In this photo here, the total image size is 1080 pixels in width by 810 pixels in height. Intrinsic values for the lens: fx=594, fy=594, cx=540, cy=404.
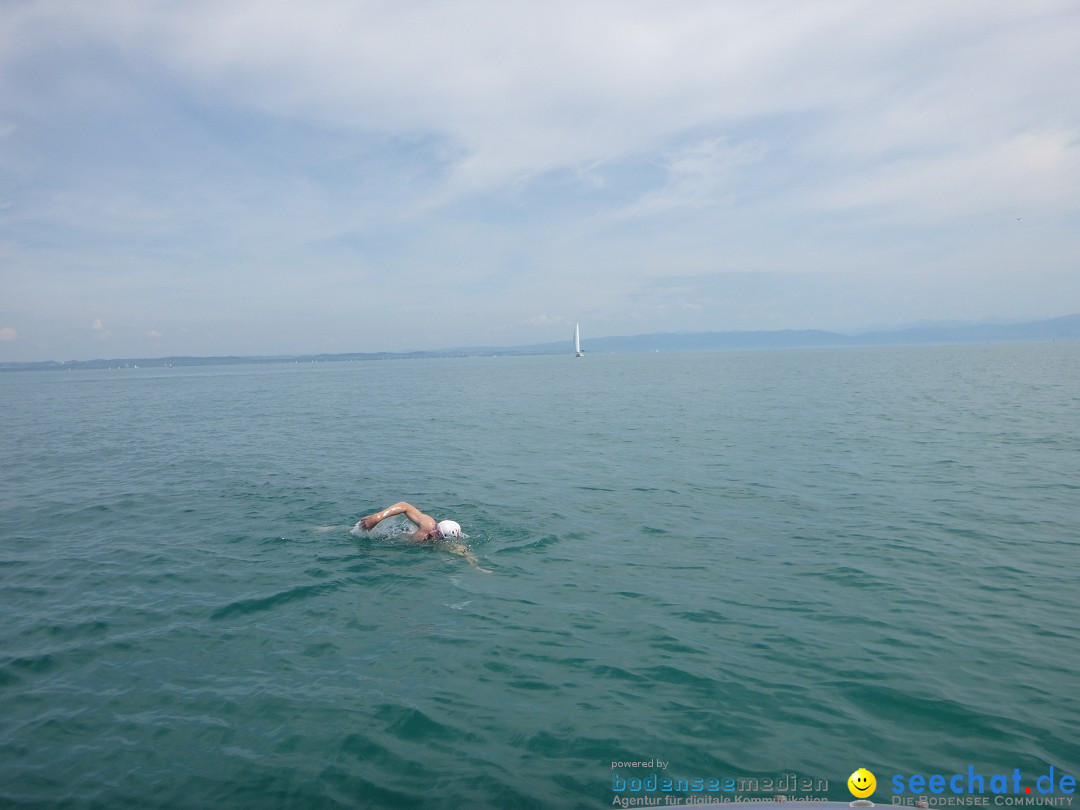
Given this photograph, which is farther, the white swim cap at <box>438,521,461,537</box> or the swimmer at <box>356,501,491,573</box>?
the white swim cap at <box>438,521,461,537</box>

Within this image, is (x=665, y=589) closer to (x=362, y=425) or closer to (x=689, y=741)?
(x=689, y=741)

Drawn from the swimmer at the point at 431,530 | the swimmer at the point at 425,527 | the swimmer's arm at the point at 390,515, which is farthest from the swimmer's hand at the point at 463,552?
the swimmer's arm at the point at 390,515

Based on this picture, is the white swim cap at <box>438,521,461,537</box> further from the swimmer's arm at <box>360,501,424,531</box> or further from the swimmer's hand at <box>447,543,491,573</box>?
the swimmer's arm at <box>360,501,424,531</box>

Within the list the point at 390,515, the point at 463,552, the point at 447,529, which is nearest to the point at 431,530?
the point at 447,529

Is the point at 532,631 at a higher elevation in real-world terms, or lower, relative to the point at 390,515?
lower

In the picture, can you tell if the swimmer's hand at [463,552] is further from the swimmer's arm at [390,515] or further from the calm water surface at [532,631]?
the swimmer's arm at [390,515]

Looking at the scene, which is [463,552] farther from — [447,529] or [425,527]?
[425,527]

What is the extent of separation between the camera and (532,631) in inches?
460

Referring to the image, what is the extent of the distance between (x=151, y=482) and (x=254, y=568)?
14.5 m

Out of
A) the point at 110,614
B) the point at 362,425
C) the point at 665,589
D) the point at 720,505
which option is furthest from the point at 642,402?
the point at 110,614

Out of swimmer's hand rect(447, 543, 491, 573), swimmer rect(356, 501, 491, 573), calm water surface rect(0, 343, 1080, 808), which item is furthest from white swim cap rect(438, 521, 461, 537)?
calm water surface rect(0, 343, 1080, 808)

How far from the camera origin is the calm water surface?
7.98 m

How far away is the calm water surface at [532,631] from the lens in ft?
26.2

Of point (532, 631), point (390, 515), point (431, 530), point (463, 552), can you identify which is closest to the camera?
point (532, 631)
